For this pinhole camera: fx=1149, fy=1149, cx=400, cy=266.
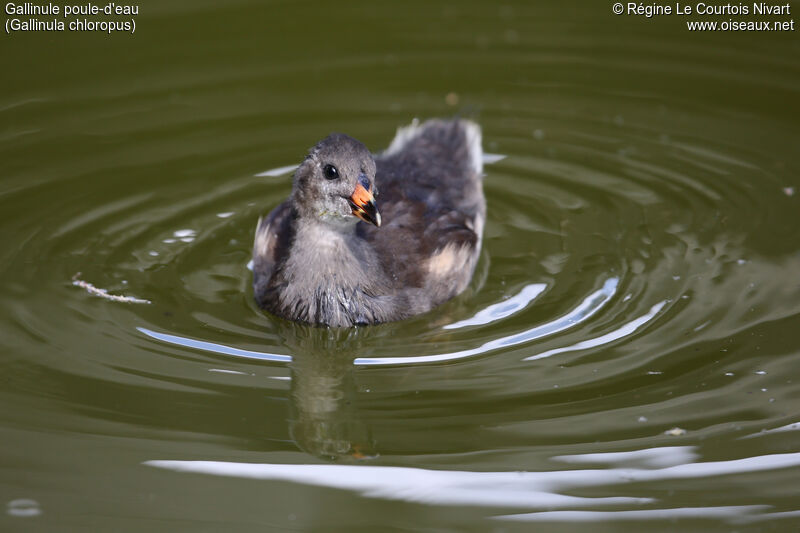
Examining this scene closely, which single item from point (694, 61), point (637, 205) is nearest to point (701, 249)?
point (637, 205)

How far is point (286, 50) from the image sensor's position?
10.8 m

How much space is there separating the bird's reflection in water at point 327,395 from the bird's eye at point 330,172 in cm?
96

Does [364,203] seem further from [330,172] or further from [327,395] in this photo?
[327,395]

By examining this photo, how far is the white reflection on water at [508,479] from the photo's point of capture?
206 inches

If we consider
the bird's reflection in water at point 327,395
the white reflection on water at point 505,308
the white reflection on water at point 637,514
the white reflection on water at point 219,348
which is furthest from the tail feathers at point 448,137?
the white reflection on water at point 637,514

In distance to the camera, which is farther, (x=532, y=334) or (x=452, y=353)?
(x=532, y=334)

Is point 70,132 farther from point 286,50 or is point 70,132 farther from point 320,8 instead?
point 320,8

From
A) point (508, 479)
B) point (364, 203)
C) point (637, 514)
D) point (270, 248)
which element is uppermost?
point (364, 203)

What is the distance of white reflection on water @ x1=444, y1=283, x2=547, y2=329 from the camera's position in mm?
6836

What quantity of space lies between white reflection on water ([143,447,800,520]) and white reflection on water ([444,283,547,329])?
149 cm

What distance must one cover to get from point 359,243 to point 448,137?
2.02 m

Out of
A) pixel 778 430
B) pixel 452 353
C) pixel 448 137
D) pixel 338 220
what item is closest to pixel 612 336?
pixel 452 353

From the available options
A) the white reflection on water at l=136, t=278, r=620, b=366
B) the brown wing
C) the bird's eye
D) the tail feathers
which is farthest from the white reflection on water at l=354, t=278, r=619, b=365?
the tail feathers

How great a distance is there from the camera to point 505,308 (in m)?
6.96
